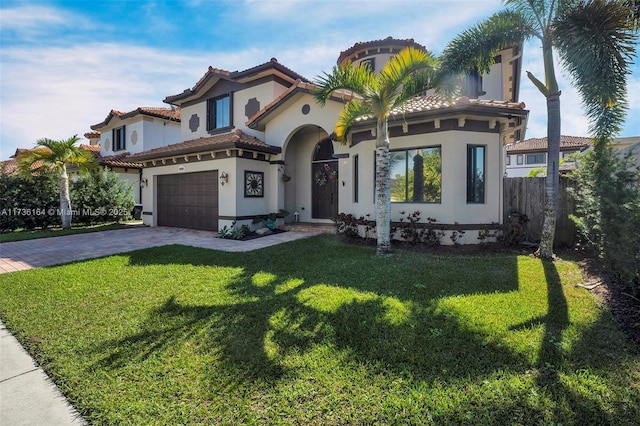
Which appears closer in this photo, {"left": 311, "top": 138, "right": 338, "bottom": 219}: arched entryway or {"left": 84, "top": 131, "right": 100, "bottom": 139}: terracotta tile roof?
{"left": 311, "top": 138, "right": 338, "bottom": 219}: arched entryway

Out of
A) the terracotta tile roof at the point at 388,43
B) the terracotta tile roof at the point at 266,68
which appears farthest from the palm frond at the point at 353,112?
the terracotta tile roof at the point at 388,43

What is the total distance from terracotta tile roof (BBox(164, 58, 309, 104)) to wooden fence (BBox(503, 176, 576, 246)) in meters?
10.4

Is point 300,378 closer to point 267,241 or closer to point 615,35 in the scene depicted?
point 267,241

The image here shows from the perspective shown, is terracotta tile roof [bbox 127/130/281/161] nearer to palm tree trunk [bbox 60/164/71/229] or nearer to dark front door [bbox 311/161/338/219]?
dark front door [bbox 311/161/338/219]

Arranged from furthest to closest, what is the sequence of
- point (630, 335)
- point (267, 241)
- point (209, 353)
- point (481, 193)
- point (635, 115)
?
point (267, 241)
point (481, 193)
point (635, 115)
point (630, 335)
point (209, 353)

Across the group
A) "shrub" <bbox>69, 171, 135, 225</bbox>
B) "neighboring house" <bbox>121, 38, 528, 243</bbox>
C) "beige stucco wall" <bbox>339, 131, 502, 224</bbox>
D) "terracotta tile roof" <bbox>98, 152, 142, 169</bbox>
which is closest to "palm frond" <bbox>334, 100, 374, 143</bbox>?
"neighboring house" <bbox>121, 38, 528, 243</bbox>

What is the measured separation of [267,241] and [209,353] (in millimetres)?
7332

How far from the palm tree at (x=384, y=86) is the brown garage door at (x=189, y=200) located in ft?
25.4

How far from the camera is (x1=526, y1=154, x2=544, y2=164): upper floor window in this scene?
3466 centimetres

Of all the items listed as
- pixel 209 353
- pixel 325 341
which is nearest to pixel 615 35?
pixel 325 341

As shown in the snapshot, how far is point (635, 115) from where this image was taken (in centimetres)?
814

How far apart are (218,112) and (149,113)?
8308 mm

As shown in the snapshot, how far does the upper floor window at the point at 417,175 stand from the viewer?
30.3 feet

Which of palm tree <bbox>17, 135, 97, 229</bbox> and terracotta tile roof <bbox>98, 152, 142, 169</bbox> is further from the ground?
terracotta tile roof <bbox>98, 152, 142, 169</bbox>
